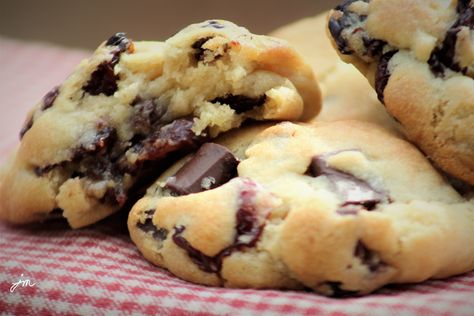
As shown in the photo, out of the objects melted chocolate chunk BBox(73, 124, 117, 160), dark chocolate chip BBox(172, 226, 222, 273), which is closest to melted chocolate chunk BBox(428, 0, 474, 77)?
dark chocolate chip BBox(172, 226, 222, 273)

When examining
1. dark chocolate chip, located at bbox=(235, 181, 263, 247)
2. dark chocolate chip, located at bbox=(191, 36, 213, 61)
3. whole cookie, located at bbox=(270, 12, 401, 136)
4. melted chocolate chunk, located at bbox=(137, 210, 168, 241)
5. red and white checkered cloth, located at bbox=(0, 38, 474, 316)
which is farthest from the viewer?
whole cookie, located at bbox=(270, 12, 401, 136)

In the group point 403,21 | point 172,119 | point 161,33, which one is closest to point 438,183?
Answer: point 403,21

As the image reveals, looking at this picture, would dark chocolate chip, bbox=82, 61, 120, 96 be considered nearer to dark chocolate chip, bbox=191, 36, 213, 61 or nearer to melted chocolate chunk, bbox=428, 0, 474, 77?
dark chocolate chip, bbox=191, 36, 213, 61

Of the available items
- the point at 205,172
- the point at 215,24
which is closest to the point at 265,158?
the point at 205,172

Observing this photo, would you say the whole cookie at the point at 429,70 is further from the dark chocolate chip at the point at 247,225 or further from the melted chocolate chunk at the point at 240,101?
the dark chocolate chip at the point at 247,225

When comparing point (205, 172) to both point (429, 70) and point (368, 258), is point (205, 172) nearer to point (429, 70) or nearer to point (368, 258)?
point (368, 258)
